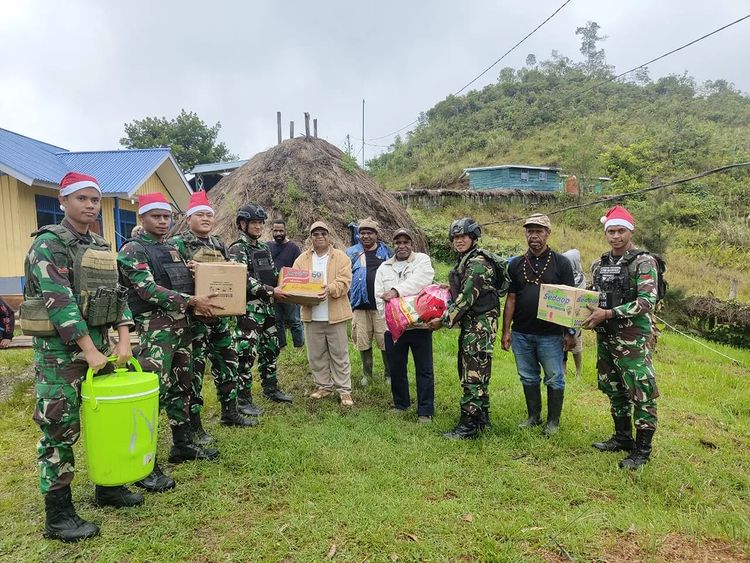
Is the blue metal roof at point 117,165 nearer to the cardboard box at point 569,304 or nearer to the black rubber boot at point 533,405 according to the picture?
Answer: the black rubber boot at point 533,405

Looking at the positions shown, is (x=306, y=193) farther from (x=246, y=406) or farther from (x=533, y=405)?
(x=533, y=405)

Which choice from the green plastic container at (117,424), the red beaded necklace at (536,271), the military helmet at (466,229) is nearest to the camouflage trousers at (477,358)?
the red beaded necklace at (536,271)

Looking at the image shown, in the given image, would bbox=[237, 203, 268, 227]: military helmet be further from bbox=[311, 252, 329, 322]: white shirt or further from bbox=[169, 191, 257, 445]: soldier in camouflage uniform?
bbox=[311, 252, 329, 322]: white shirt

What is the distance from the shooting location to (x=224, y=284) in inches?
138

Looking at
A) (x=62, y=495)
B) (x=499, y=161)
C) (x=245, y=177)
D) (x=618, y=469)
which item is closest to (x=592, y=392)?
(x=618, y=469)

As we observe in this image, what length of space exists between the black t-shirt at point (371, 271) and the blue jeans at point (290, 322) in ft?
5.50

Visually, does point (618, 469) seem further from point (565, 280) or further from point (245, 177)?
point (245, 177)

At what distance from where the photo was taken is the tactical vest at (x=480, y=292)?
405 cm

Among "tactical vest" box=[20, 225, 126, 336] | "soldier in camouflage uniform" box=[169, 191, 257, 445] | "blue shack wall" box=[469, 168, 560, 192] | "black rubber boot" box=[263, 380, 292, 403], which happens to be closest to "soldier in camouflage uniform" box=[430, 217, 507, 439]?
"black rubber boot" box=[263, 380, 292, 403]

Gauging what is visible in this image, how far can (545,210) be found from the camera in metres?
27.8

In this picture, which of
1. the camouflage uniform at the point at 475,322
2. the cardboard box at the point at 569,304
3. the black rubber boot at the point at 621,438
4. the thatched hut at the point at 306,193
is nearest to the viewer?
the cardboard box at the point at 569,304

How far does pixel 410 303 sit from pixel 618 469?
2131 mm

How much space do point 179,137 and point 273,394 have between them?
105 feet

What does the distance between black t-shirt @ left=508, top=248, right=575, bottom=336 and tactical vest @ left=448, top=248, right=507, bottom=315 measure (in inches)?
9.4
